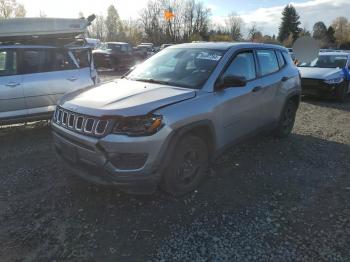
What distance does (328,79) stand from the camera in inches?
409

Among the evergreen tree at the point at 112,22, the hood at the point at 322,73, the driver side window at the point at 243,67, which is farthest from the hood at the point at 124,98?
the evergreen tree at the point at 112,22

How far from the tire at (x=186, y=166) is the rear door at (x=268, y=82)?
5.09 ft

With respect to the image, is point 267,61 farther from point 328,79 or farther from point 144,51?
point 144,51

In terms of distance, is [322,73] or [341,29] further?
[341,29]

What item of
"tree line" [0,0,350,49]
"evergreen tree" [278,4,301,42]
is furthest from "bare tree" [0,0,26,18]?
"evergreen tree" [278,4,301,42]

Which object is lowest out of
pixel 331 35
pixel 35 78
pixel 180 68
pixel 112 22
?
pixel 35 78

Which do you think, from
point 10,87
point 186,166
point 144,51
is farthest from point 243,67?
point 144,51

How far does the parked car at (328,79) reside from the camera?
10.4 metres

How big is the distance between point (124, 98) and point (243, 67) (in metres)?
1.94

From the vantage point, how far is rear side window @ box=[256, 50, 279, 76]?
5.19m

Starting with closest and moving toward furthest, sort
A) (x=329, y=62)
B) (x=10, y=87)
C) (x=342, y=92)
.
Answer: (x=10, y=87) < (x=342, y=92) < (x=329, y=62)

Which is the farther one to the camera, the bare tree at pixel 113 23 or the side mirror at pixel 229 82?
the bare tree at pixel 113 23

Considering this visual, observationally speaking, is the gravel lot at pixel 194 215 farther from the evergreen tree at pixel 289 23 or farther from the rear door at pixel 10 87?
the evergreen tree at pixel 289 23

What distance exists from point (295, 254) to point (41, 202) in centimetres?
280
